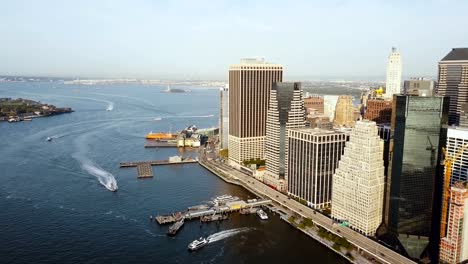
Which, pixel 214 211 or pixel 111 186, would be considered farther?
pixel 111 186

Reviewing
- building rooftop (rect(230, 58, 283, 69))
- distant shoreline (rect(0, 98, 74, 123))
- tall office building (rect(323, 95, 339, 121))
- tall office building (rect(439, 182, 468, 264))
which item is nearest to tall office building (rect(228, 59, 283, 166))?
building rooftop (rect(230, 58, 283, 69))

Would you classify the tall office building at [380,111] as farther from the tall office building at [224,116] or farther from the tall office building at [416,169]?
the tall office building at [416,169]

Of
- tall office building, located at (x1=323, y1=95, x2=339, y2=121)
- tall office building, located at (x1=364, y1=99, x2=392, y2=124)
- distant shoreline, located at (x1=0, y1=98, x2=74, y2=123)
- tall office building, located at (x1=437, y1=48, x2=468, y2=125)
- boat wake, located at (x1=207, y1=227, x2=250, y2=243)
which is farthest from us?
distant shoreline, located at (x1=0, y1=98, x2=74, y2=123)

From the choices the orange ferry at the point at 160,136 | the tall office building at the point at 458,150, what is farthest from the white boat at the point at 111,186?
the tall office building at the point at 458,150

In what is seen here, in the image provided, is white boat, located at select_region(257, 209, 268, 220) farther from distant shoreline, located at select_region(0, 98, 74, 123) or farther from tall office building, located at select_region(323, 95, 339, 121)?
distant shoreline, located at select_region(0, 98, 74, 123)

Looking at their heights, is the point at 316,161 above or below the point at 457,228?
above

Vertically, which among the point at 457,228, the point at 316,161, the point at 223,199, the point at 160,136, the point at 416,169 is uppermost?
the point at 416,169

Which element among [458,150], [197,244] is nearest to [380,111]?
[458,150]

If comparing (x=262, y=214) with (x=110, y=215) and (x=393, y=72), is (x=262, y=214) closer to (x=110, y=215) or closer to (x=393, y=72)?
(x=110, y=215)
